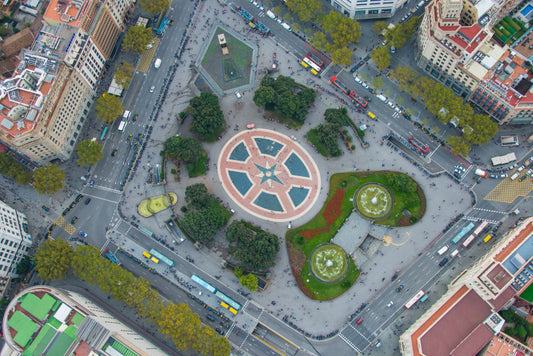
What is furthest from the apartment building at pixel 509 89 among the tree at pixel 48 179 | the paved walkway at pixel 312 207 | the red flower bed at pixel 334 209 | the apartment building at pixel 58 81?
the tree at pixel 48 179

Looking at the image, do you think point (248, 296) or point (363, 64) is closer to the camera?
point (248, 296)

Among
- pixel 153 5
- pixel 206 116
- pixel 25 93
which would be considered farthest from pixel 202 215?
pixel 153 5

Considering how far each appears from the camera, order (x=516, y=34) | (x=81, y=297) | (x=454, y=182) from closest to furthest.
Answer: (x=81, y=297), (x=454, y=182), (x=516, y=34)

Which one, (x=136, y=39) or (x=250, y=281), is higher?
(x=136, y=39)

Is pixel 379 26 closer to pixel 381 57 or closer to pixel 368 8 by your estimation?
pixel 368 8

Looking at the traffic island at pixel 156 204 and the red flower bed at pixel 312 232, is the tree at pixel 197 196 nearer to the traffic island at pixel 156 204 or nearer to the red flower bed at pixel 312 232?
the traffic island at pixel 156 204

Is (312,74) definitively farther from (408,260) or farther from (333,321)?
(333,321)

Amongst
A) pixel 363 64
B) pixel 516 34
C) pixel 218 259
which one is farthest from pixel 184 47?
pixel 516 34
